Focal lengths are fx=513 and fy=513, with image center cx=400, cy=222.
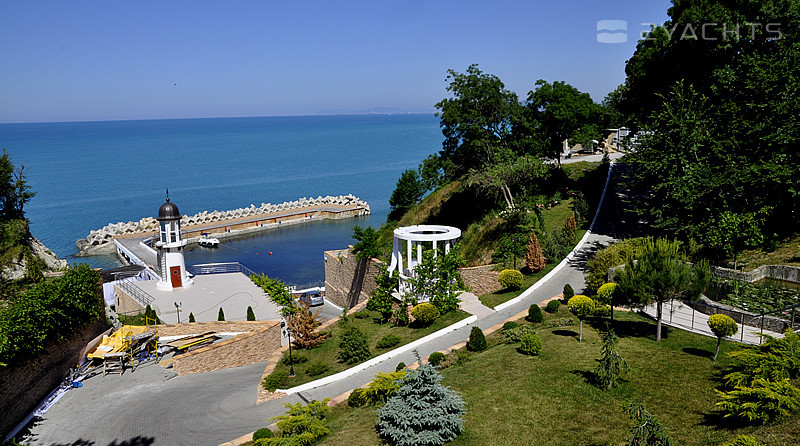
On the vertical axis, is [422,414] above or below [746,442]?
below

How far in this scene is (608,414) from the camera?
1202 centimetres

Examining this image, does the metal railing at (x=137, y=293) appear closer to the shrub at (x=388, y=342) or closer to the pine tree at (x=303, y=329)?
the pine tree at (x=303, y=329)

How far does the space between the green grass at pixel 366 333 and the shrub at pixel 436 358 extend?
2962mm

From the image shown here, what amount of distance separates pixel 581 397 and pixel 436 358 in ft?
19.7

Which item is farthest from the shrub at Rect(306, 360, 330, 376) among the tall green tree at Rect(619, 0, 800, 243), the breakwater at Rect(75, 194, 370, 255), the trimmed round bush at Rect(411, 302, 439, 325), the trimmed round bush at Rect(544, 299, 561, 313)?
the breakwater at Rect(75, 194, 370, 255)

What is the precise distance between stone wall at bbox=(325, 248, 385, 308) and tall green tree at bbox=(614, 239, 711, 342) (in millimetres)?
17528

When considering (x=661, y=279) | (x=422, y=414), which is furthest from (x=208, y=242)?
(x=661, y=279)

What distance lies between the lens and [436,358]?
18031 mm

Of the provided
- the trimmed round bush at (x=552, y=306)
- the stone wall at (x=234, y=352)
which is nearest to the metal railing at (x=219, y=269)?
the stone wall at (x=234, y=352)

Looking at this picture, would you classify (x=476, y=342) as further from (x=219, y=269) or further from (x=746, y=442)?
(x=219, y=269)

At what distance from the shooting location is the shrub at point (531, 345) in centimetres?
1648

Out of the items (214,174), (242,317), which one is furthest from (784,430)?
(214,174)

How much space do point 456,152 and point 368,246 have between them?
10.4 meters

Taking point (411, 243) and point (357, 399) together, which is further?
point (411, 243)
